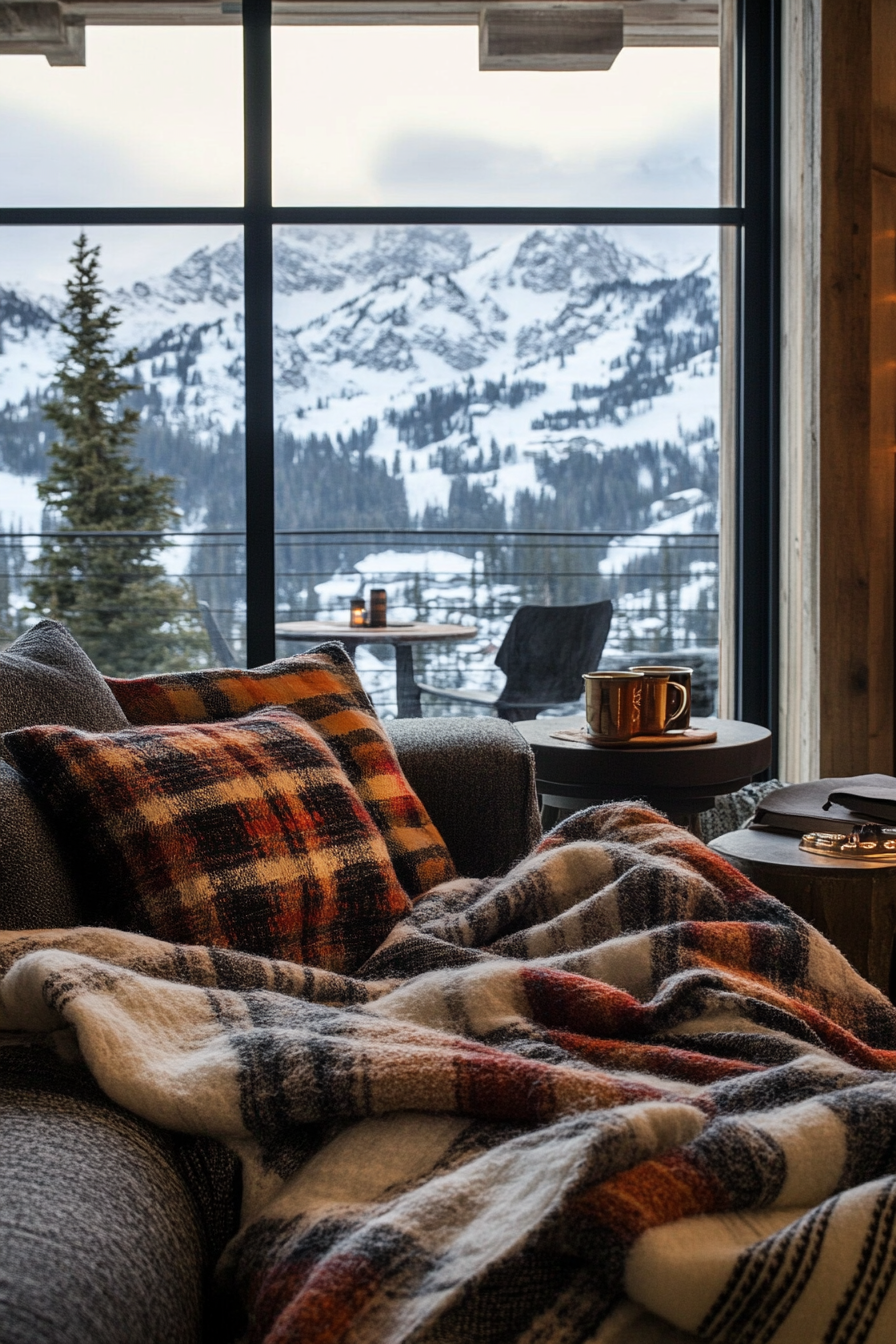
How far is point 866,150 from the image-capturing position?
132 inches

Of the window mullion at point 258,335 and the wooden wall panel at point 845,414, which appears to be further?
the window mullion at point 258,335

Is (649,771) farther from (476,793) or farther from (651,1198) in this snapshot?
(651,1198)

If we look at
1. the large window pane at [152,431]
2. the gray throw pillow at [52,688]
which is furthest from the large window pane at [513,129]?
the gray throw pillow at [52,688]

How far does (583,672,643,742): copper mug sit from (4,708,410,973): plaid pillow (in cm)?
73

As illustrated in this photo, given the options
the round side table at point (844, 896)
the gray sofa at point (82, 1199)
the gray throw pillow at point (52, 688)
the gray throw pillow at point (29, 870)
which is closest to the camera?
the gray sofa at point (82, 1199)

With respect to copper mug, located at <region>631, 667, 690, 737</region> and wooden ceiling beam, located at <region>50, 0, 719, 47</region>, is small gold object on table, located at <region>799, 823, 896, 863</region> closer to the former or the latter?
copper mug, located at <region>631, 667, 690, 737</region>

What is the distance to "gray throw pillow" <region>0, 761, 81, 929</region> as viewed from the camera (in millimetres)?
1144

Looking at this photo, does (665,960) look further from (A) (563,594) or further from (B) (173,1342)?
(A) (563,594)

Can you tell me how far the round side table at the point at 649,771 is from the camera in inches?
80.0

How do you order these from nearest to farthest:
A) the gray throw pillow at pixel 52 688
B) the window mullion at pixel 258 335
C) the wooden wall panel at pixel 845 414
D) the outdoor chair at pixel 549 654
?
1. the gray throw pillow at pixel 52 688
2. the wooden wall panel at pixel 845 414
3. the window mullion at pixel 258 335
4. the outdoor chair at pixel 549 654

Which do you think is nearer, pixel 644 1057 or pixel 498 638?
pixel 644 1057

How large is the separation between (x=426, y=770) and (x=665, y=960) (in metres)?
0.76

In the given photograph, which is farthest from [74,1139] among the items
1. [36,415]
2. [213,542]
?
[36,415]

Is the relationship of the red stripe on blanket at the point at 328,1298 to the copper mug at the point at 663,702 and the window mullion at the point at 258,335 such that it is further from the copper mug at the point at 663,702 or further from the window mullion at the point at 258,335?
the window mullion at the point at 258,335
